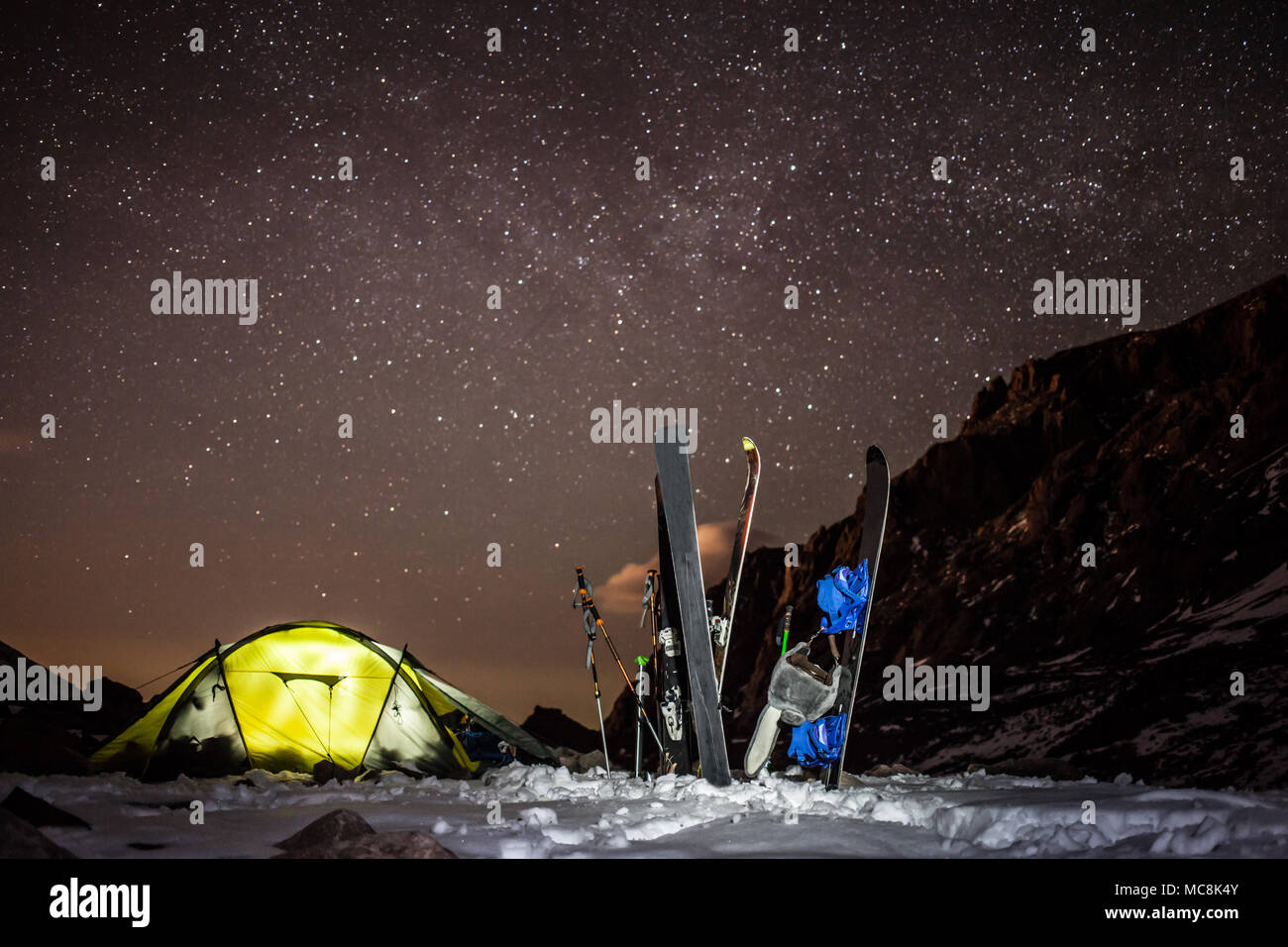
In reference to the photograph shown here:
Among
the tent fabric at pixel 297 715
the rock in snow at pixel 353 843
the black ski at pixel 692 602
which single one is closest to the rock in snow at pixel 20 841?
the rock in snow at pixel 353 843

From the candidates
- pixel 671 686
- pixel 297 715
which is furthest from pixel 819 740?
pixel 297 715

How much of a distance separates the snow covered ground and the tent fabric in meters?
2.16

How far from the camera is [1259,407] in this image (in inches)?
3403

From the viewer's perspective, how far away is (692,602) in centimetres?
804

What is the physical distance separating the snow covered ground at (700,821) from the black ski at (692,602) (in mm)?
381

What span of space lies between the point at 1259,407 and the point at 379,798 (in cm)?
10132

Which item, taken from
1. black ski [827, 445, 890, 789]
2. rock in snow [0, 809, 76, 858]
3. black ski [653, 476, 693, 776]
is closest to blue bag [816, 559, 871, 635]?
black ski [827, 445, 890, 789]

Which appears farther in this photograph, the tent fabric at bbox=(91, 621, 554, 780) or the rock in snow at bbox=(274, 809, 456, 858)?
the tent fabric at bbox=(91, 621, 554, 780)

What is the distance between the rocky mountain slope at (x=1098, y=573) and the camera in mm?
61500

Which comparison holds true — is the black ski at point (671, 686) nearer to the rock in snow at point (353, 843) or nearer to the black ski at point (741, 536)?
the black ski at point (741, 536)

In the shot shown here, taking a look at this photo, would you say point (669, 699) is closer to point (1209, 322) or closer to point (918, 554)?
point (918, 554)

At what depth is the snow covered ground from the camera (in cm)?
441

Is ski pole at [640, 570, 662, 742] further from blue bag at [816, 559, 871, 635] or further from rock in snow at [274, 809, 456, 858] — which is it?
rock in snow at [274, 809, 456, 858]
